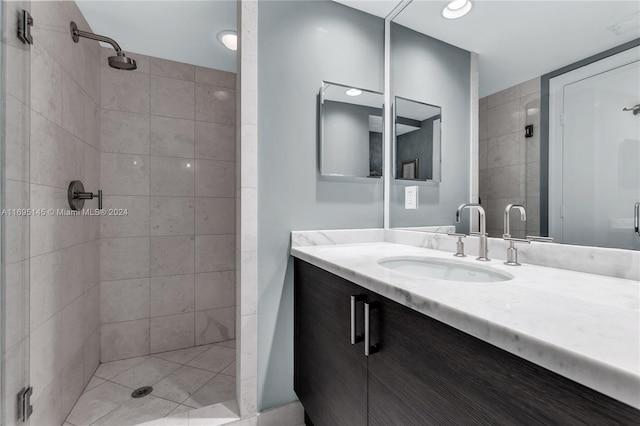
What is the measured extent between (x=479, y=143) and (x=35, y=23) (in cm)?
188

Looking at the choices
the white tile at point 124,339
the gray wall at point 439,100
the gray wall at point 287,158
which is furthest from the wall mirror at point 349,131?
the white tile at point 124,339

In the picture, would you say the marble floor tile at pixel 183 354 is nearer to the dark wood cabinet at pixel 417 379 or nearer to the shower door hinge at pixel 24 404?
the shower door hinge at pixel 24 404

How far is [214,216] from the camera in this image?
7.80 ft

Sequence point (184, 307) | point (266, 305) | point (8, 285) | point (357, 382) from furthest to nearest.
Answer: point (184, 307), point (266, 305), point (8, 285), point (357, 382)

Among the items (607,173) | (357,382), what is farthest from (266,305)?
(607,173)

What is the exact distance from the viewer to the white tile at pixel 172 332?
85.6 inches

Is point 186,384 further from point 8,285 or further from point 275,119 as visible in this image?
point 275,119

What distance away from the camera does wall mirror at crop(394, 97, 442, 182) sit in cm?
145

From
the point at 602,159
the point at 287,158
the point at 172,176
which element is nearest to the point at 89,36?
the point at 172,176

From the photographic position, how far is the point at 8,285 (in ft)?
3.41

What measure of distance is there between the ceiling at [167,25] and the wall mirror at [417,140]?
1151 mm

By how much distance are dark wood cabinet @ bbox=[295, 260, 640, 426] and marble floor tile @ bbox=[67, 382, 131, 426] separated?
1133 mm

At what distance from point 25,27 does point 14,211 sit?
2.34 feet

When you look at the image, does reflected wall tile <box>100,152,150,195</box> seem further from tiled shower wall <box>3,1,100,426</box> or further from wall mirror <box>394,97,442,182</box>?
wall mirror <box>394,97,442,182</box>
